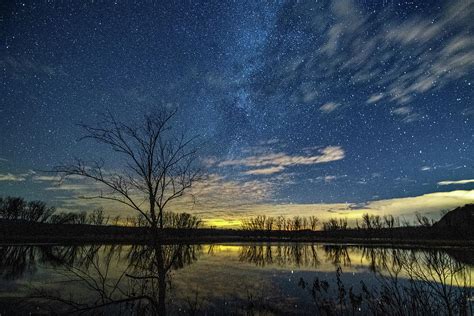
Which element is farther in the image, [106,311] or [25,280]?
[25,280]

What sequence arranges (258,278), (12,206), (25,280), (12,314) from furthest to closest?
1. (12,206)
2. (258,278)
3. (25,280)
4. (12,314)

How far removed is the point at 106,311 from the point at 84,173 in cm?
1184

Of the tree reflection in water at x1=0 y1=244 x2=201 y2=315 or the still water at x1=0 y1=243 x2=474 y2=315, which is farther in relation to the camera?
the still water at x1=0 y1=243 x2=474 y2=315

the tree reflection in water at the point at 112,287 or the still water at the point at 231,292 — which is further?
the still water at the point at 231,292

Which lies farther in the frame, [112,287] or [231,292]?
[112,287]

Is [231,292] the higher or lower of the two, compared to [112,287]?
lower

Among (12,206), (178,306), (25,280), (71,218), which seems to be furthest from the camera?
(71,218)

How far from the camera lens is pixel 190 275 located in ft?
97.7

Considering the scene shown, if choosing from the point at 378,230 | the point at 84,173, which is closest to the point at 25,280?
the point at 84,173

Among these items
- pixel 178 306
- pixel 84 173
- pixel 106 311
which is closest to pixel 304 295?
pixel 178 306

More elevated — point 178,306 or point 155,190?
point 155,190

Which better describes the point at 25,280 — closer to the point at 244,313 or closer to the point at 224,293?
the point at 224,293

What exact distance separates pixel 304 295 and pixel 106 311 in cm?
1257

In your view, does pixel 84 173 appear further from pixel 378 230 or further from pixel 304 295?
pixel 378 230
